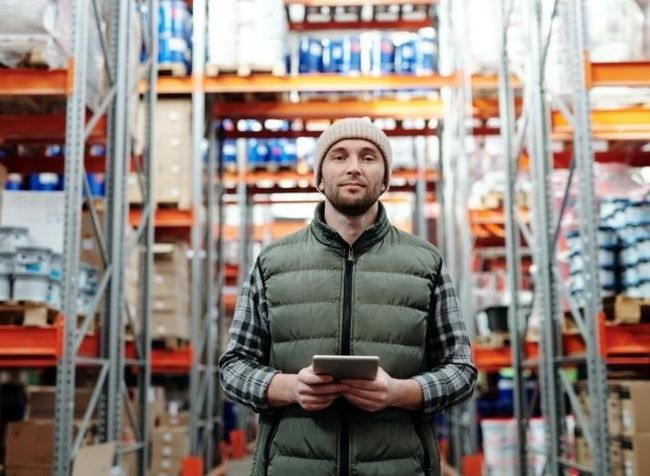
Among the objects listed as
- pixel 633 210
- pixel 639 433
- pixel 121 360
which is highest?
pixel 633 210

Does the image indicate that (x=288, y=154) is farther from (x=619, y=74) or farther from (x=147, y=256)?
(x=619, y=74)

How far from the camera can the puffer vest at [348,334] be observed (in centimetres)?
253

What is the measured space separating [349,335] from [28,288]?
10.2 feet

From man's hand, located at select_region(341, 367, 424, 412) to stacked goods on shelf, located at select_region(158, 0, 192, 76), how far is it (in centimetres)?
687

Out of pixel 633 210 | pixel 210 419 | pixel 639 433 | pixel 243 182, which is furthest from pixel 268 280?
pixel 243 182

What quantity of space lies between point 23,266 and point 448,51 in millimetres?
6278

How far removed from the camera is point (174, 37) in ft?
30.1

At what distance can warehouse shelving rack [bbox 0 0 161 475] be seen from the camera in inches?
189

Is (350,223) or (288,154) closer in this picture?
(350,223)

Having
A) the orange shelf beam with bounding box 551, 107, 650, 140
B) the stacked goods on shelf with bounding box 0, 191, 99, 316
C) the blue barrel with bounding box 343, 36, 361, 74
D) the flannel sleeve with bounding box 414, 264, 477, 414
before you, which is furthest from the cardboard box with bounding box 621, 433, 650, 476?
the blue barrel with bounding box 343, 36, 361, 74

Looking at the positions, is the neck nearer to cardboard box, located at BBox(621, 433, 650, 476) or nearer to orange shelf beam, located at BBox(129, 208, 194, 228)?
cardboard box, located at BBox(621, 433, 650, 476)

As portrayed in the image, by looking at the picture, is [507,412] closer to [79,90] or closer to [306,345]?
[79,90]

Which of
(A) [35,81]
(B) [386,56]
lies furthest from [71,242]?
(B) [386,56]

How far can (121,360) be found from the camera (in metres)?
5.91
